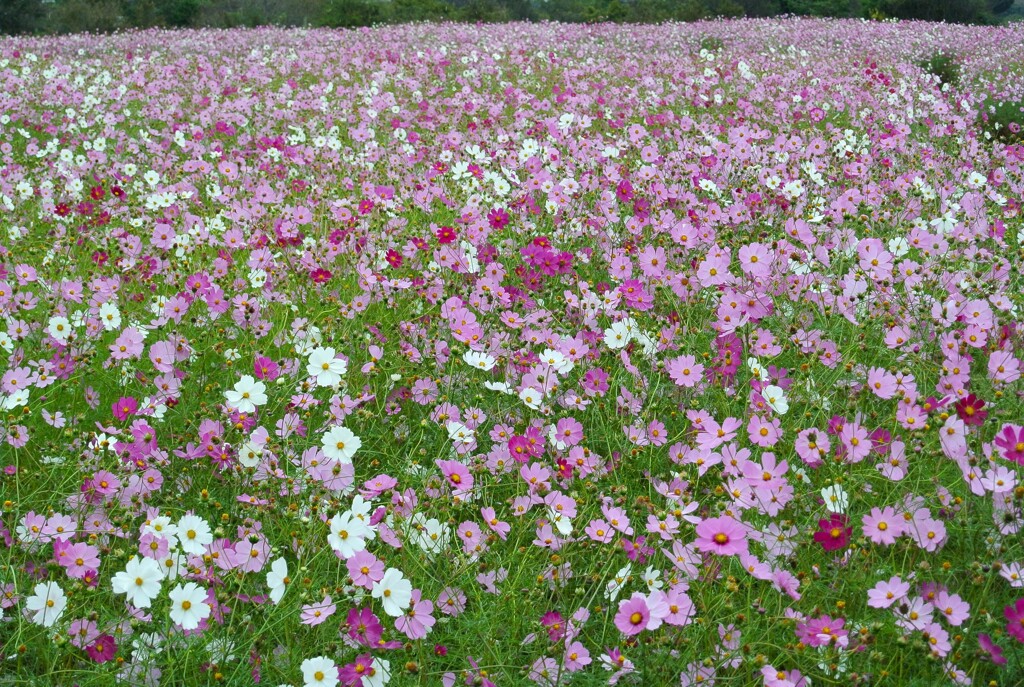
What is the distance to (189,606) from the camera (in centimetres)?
142

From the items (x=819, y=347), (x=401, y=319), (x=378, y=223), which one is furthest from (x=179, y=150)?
(x=819, y=347)

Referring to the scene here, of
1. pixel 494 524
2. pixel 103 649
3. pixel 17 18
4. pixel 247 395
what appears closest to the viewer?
pixel 103 649

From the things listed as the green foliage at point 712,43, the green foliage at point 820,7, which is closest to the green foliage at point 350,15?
the green foliage at point 712,43

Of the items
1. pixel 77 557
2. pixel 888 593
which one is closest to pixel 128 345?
pixel 77 557

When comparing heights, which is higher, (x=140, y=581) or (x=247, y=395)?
(x=247, y=395)

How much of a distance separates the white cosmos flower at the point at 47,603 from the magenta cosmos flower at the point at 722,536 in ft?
3.76

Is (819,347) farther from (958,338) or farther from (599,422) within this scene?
(599,422)

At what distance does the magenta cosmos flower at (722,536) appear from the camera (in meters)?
1.56

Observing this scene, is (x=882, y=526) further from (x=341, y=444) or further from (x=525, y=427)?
(x=341, y=444)

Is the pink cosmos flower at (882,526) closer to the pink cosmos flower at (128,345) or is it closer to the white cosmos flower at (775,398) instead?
the white cosmos flower at (775,398)

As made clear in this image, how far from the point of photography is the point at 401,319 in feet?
9.48

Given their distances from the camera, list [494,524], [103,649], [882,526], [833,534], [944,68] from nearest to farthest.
Result: [103,649], [833,534], [882,526], [494,524], [944,68]

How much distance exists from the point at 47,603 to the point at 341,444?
58cm

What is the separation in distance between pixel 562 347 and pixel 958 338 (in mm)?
1170
